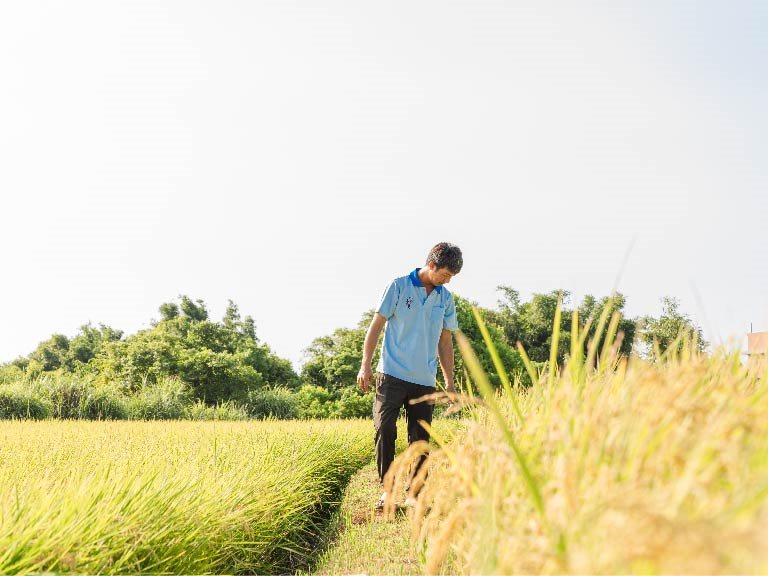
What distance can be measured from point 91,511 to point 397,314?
9.95ft

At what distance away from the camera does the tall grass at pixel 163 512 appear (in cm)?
269

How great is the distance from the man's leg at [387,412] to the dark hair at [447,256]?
994mm

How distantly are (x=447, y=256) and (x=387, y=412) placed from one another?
133 cm

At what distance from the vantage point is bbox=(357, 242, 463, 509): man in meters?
5.49

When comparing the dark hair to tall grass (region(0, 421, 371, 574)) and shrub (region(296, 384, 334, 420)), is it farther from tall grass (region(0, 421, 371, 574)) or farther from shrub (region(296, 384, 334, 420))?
shrub (region(296, 384, 334, 420))

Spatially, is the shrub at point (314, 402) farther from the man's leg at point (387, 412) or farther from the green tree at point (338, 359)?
the man's leg at point (387, 412)

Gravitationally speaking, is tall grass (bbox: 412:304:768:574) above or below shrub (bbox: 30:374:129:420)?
below

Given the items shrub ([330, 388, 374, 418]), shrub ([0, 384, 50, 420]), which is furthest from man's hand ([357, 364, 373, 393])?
shrub ([330, 388, 374, 418])

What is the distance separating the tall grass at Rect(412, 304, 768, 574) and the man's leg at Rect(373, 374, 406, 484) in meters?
3.19

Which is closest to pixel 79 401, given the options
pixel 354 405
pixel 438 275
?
pixel 354 405

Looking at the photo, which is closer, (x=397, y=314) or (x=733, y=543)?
(x=733, y=543)

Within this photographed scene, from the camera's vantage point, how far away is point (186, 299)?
39.8m

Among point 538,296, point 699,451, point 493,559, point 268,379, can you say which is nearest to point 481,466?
point 493,559

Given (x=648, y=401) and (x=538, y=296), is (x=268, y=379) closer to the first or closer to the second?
(x=538, y=296)
